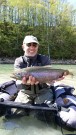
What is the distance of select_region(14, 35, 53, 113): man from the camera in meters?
5.50

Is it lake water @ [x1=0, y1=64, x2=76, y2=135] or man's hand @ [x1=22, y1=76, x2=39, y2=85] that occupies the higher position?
man's hand @ [x1=22, y1=76, x2=39, y2=85]

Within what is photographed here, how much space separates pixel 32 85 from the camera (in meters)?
5.37

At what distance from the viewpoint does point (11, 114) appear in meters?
5.69

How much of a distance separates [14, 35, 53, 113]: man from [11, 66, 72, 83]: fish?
289 millimetres

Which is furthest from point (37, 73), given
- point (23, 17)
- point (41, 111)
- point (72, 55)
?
point (72, 55)

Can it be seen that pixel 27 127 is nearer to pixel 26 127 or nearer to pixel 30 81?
pixel 26 127

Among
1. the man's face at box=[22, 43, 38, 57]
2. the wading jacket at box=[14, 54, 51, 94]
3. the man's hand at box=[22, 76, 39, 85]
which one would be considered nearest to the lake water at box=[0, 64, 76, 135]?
the wading jacket at box=[14, 54, 51, 94]

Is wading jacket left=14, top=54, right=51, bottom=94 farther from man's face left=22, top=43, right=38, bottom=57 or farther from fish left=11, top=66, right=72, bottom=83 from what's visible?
fish left=11, top=66, right=72, bottom=83

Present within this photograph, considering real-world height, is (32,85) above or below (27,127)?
above

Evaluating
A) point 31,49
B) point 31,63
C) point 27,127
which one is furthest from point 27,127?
point 31,49

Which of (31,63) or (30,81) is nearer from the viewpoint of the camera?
(30,81)

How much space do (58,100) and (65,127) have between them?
589 millimetres

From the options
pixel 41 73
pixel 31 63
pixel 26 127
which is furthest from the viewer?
pixel 31 63

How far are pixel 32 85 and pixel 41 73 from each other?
1.18 feet
